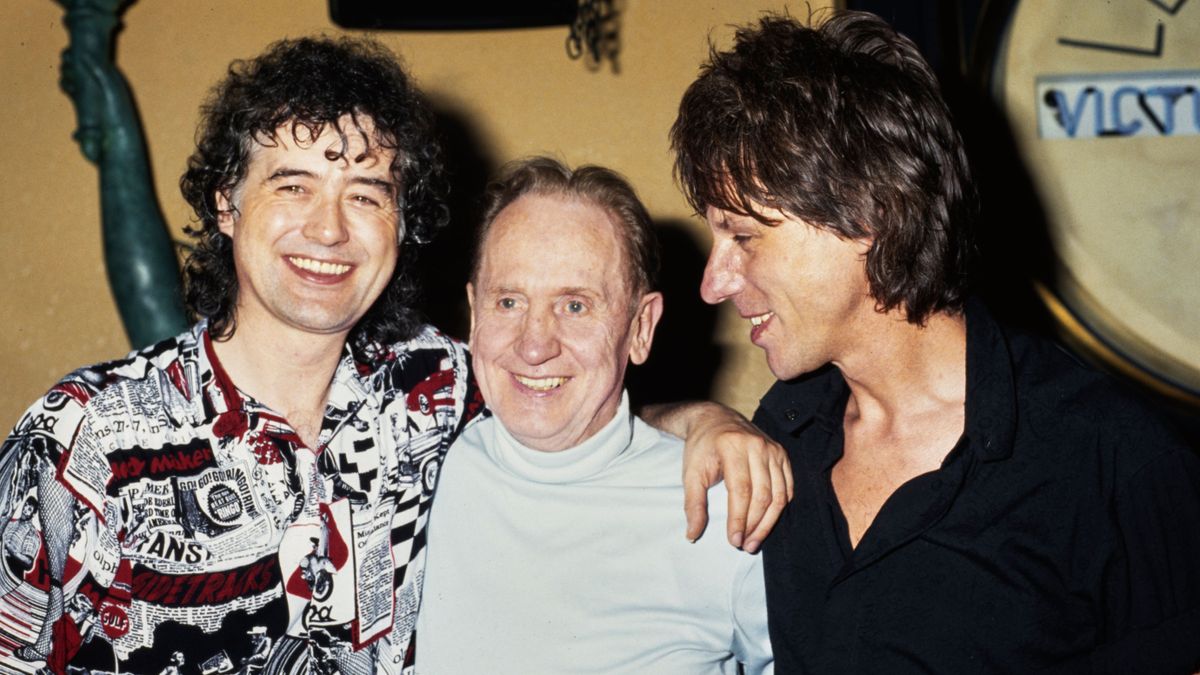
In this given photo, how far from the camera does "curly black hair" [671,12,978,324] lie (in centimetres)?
161

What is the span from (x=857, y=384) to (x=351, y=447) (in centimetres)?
89

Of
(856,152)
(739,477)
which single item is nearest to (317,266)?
(739,477)

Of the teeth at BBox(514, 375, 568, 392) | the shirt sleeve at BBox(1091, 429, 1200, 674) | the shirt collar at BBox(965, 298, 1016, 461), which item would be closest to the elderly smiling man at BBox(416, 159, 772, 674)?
the teeth at BBox(514, 375, 568, 392)

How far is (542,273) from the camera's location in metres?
1.74

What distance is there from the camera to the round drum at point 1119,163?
9.05 feet

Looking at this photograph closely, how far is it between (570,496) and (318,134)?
789mm

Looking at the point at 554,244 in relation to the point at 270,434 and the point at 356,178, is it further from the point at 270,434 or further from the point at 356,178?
the point at 270,434

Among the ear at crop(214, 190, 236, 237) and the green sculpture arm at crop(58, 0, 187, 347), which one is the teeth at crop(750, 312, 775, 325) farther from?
the green sculpture arm at crop(58, 0, 187, 347)

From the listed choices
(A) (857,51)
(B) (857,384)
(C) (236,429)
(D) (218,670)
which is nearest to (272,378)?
(C) (236,429)

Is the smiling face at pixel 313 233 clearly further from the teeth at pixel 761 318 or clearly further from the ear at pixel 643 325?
the teeth at pixel 761 318

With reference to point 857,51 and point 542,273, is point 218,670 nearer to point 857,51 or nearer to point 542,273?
point 542,273

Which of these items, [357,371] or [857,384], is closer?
[857,384]

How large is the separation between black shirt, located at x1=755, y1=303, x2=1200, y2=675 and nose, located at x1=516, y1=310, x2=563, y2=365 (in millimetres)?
505

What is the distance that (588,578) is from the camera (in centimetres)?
170
